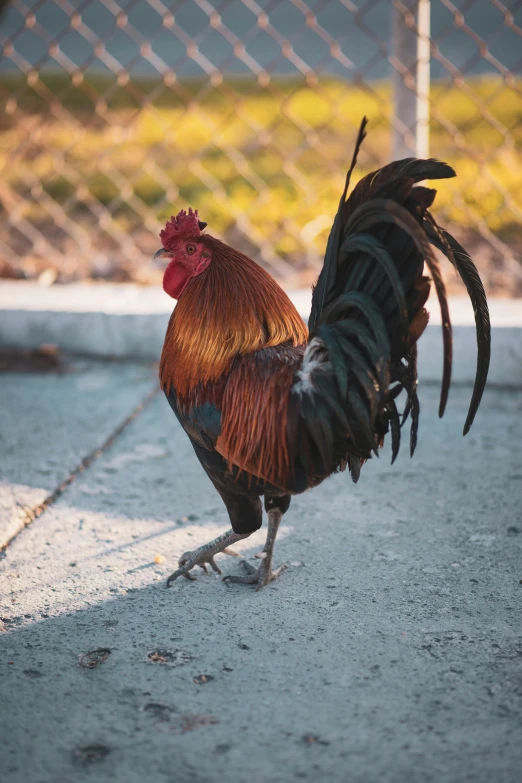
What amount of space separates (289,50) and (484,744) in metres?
3.69

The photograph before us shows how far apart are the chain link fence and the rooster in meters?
2.19

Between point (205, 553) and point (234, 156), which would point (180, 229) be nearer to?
point (205, 553)

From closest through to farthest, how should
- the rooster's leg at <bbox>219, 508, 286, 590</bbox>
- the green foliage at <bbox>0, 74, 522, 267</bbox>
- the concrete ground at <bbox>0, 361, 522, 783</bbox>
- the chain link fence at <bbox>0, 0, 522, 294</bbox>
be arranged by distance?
the concrete ground at <bbox>0, 361, 522, 783</bbox> < the rooster's leg at <bbox>219, 508, 286, 590</bbox> < the chain link fence at <bbox>0, 0, 522, 294</bbox> < the green foliage at <bbox>0, 74, 522, 267</bbox>

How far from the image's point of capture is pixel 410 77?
4.25 m

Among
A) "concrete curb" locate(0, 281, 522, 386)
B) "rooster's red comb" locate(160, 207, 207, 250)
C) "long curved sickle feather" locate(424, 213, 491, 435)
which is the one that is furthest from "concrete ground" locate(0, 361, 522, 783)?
"rooster's red comb" locate(160, 207, 207, 250)

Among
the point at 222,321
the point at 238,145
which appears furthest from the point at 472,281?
Answer: the point at 238,145

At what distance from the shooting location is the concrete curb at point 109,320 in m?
4.19

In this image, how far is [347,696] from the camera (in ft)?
6.83

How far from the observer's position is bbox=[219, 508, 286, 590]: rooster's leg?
265 centimetres

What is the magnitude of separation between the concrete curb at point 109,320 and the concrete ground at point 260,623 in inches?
22.4

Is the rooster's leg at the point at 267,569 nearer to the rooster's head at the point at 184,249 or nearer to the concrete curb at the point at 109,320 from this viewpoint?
the rooster's head at the point at 184,249

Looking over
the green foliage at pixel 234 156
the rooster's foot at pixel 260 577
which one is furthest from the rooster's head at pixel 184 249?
the green foliage at pixel 234 156

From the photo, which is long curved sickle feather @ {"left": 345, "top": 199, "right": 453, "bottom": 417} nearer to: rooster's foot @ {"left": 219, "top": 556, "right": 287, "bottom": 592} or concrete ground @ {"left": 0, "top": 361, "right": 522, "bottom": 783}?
concrete ground @ {"left": 0, "top": 361, "right": 522, "bottom": 783}

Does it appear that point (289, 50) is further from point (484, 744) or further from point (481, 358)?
point (484, 744)
